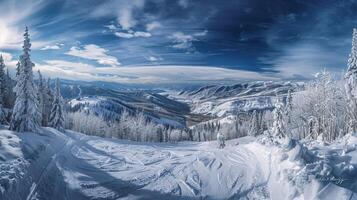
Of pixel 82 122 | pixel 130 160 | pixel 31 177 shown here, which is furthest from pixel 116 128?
pixel 31 177

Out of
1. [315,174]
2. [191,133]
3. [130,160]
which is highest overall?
[315,174]

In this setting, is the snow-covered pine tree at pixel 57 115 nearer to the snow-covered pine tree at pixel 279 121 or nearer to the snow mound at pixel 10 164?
the snow-covered pine tree at pixel 279 121

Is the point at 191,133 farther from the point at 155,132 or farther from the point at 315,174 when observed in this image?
the point at 315,174

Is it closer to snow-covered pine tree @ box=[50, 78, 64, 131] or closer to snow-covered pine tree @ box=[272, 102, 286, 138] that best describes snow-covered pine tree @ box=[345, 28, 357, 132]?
snow-covered pine tree @ box=[272, 102, 286, 138]

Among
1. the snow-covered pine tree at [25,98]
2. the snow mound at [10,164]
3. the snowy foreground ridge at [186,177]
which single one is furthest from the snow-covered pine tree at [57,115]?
the snow mound at [10,164]

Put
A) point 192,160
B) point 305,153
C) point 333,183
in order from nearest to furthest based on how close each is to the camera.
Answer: point 333,183 < point 305,153 < point 192,160

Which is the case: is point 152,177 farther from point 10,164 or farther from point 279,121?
point 279,121

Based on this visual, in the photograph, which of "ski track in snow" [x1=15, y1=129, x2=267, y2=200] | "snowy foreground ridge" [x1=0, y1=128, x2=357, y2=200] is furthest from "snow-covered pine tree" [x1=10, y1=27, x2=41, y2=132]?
"snowy foreground ridge" [x1=0, y1=128, x2=357, y2=200]

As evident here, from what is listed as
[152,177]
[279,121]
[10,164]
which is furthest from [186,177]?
→ [279,121]
